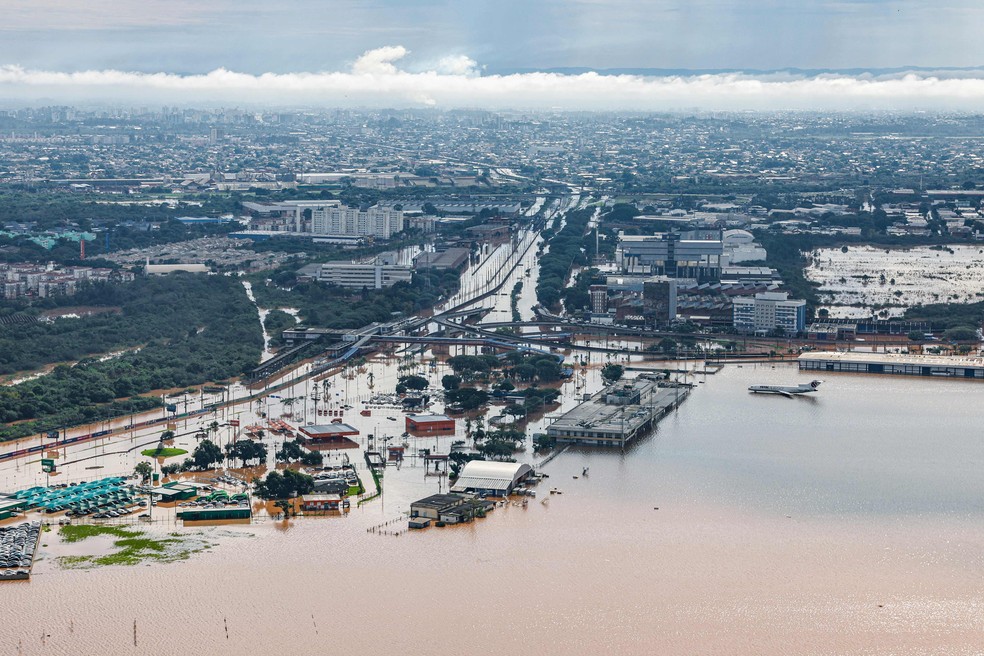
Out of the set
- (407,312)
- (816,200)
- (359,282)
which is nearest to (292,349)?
(407,312)

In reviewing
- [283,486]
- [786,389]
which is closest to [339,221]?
[786,389]

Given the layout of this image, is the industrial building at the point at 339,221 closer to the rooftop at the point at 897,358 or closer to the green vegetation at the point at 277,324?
the green vegetation at the point at 277,324

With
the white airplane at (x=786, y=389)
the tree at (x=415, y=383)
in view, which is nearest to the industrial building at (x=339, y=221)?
the tree at (x=415, y=383)

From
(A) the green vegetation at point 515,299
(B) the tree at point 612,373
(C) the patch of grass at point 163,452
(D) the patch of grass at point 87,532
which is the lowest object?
(D) the patch of grass at point 87,532

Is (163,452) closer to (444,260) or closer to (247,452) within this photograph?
(247,452)

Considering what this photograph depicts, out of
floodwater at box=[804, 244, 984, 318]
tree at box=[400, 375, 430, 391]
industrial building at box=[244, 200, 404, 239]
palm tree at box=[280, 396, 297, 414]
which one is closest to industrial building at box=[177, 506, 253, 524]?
palm tree at box=[280, 396, 297, 414]

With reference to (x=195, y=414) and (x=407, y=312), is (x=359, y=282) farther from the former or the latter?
(x=195, y=414)

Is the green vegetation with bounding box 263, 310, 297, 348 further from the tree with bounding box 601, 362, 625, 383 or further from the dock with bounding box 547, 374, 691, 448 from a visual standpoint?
the dock with bounding box 547, 374, 691, 448
